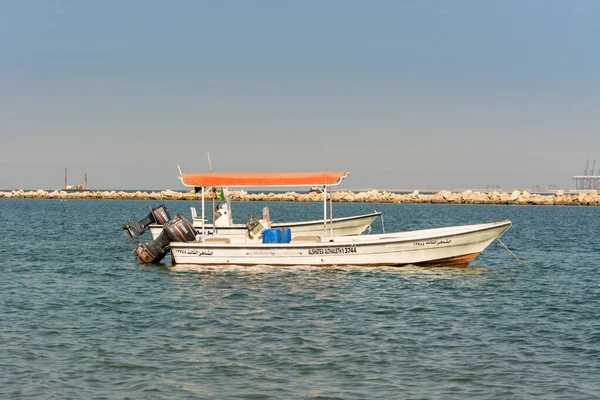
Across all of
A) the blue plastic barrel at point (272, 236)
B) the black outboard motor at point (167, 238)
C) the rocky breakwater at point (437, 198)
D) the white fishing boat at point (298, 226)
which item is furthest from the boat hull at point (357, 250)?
the rocky breakwater at point (437, 198)

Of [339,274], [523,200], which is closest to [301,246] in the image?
[339,274]

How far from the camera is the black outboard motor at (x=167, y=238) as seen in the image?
87.8 feet

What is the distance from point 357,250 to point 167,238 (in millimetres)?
7424

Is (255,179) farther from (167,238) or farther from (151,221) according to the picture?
(151,221)

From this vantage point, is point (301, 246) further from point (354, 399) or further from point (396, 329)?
point (354, 399)

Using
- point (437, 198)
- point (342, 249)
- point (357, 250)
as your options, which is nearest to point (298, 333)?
point (342, 249)

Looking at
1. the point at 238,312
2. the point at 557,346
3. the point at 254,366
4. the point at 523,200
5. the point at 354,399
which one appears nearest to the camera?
the point at 354,399

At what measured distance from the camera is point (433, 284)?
22719mm

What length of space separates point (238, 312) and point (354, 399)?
730 cm

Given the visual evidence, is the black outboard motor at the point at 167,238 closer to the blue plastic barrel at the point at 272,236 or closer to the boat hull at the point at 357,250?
the boat hull at the point at 357,250

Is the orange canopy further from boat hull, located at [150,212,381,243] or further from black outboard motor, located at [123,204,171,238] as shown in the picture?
black outboard motor, located at [123,204,171,238]

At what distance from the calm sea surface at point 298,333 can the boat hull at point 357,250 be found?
1.38 feet

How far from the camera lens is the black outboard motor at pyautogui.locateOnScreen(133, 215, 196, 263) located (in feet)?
87.8

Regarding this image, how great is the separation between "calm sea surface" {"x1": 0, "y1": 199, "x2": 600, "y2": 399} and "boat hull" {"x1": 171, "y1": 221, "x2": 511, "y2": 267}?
0.42 meters
